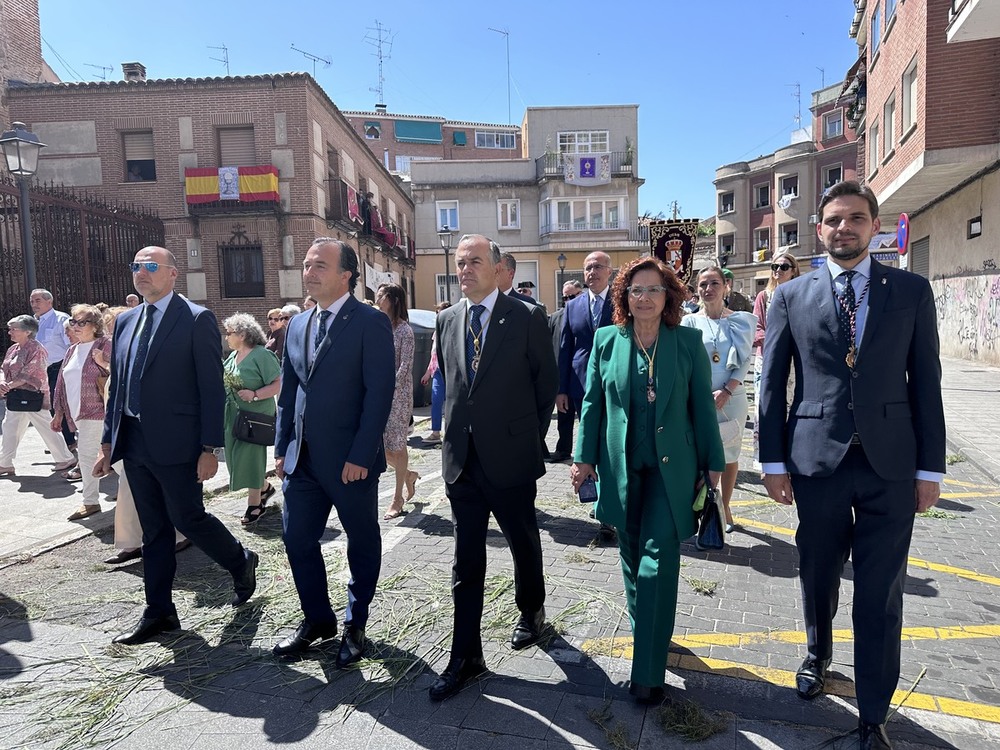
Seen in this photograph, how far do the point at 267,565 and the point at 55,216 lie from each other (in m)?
13.8

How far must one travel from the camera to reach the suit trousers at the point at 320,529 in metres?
3.37

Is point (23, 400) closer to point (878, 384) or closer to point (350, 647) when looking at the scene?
point (350, 647)

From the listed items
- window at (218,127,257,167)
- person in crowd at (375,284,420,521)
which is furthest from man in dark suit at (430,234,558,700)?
window at (218,127,257,167)

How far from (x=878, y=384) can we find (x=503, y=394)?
159 cm

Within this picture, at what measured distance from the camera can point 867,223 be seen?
2.69 meters

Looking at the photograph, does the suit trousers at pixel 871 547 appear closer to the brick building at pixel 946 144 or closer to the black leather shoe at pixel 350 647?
the black leather shoe at pixel 350 647

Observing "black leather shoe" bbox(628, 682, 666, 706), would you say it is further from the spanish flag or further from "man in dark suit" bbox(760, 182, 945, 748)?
the spanish flag

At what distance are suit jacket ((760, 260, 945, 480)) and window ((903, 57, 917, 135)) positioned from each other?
51.8 feet

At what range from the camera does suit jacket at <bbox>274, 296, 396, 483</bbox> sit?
3.31 meters

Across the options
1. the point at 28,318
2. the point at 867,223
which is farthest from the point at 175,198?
the point at 867,223

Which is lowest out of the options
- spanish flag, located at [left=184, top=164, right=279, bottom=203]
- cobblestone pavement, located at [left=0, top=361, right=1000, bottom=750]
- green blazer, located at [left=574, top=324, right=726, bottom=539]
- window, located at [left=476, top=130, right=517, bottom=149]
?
cobblestone pavement, located at [left=0, top=361, right=1000, bottom=750]

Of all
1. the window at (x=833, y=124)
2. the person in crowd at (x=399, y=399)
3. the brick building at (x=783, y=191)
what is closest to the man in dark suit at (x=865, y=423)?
the person in crowd at (x=399, y=399)

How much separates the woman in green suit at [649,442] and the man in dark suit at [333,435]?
41.6 inches

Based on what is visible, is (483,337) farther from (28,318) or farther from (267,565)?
(28,318)
